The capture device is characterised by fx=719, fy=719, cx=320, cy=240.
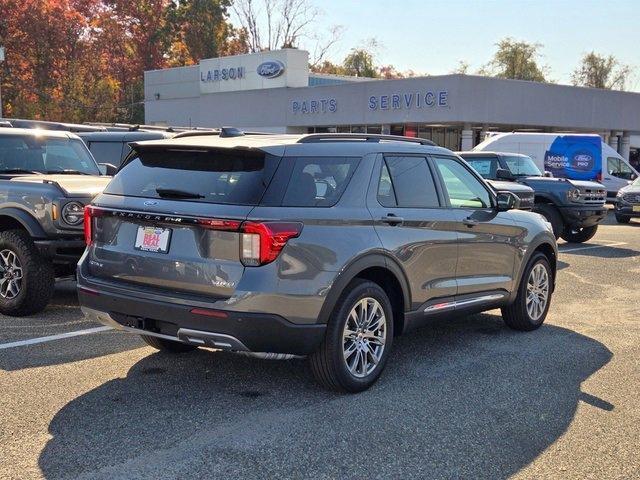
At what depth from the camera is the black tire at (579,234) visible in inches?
584

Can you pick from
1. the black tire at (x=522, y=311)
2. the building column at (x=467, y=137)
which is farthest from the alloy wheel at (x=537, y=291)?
the building column at (x=467, y=137)

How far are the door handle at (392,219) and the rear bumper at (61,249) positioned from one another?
10.8 feet

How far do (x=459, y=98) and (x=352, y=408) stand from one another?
27120 mm

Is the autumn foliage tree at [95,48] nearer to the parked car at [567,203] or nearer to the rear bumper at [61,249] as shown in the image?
the parked car at [567,203]

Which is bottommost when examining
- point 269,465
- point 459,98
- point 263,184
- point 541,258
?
point 269,465

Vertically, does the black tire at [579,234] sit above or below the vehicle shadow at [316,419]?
above

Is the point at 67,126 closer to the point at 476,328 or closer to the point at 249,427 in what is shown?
the point at 476,328

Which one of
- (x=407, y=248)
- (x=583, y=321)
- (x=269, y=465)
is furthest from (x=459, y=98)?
(x=269, y=465)

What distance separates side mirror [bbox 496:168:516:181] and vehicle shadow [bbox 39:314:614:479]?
827 cm

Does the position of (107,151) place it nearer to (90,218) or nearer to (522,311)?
(90,218)

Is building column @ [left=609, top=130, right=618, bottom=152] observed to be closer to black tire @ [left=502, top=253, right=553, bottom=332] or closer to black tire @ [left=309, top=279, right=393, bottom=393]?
black tire @ [left=502, top=253, right=553, bottom=332]

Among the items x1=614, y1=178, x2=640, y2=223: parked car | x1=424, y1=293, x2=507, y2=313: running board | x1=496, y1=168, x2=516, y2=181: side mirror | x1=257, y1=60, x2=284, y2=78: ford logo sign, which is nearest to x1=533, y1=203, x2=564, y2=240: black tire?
x1=496, y1=168, x2=516, y2=181: side mirror

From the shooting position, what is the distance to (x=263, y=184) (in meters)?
4.59

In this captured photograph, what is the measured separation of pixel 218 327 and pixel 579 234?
479 inches
